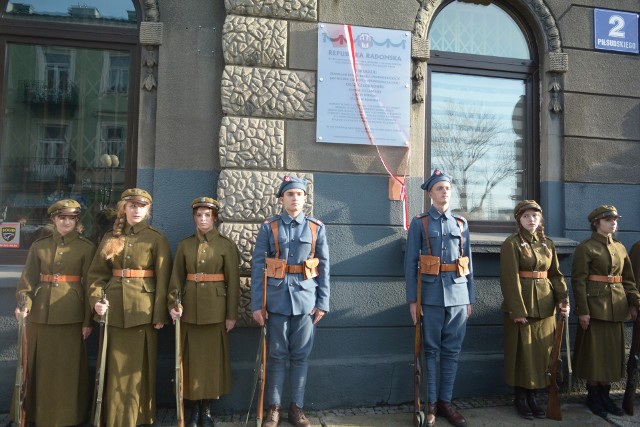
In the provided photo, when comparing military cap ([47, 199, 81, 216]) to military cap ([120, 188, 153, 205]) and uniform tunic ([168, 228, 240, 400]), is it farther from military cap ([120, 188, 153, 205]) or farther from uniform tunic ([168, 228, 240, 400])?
uniform tunic ([168, 228, 240, 400])

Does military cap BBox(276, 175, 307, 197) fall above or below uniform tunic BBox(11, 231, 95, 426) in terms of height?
above

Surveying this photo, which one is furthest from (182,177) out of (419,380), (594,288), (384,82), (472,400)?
(594,288)

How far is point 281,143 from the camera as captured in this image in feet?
15.3

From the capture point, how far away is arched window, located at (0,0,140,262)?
4.88 m

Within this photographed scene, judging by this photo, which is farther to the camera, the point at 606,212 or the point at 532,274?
the point at 606,212

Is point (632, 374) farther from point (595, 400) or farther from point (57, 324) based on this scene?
point (57, 324)

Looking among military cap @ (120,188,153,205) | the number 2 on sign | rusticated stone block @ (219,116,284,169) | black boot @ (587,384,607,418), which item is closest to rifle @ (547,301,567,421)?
black boot @ (587,384,607,418)

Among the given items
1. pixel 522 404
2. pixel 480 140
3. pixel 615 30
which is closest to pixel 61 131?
pixel 480 140

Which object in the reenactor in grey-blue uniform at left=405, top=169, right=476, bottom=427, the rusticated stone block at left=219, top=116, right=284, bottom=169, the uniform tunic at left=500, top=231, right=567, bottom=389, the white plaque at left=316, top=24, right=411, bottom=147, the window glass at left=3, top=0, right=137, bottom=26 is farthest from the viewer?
the window glass at left=3, top=0, right=137, bottom=26

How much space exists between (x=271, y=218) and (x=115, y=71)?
234 cm

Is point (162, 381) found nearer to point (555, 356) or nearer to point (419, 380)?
point (419, 380)

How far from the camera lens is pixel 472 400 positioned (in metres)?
4.85

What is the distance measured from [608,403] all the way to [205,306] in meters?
3.74

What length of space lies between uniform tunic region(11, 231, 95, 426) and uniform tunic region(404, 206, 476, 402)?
2.74 m
